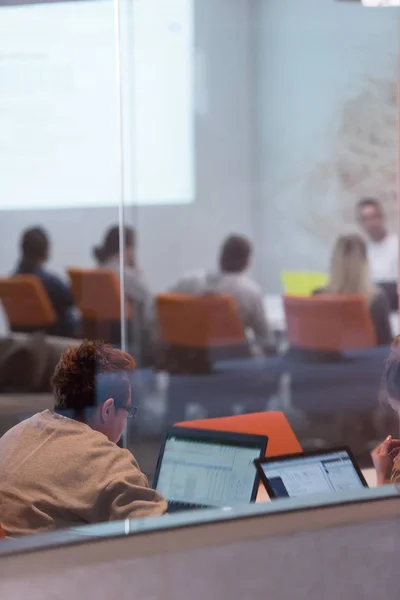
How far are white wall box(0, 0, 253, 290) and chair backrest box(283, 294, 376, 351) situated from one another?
780 millimetres

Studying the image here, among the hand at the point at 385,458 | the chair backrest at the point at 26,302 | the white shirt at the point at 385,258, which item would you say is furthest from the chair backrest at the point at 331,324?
the hand at the point at 385,458

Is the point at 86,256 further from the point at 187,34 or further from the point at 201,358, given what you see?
the point at 187,34

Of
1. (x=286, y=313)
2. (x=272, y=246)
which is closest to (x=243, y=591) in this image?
(x=286, y=313)

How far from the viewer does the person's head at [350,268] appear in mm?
6691

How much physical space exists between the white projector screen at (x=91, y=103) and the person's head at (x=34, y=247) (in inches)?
11.8

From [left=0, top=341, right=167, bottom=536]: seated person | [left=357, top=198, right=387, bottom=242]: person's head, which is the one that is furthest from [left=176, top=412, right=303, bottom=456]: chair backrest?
[left=357, top=198, right=387, bottom=242]: person's head

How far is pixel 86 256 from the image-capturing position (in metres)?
6.81

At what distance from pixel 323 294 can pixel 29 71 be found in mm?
2284

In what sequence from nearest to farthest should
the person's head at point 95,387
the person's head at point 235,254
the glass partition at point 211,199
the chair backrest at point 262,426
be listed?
1. the person's head at point 95,387
2. the chair backrest at point 262,426
3. the glass partition at point 211,199
4. the person's head at point 235,254

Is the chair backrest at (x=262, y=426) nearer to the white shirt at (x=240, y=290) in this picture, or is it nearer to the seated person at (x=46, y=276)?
the seated person at (x=46, y=276)

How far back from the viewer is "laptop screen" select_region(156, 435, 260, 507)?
244 cm

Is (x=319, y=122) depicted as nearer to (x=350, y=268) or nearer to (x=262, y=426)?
(x=350, y=268)

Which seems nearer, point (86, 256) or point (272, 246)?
point (86, 256)

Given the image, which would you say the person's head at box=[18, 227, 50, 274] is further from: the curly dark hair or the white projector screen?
the curly dark hair
